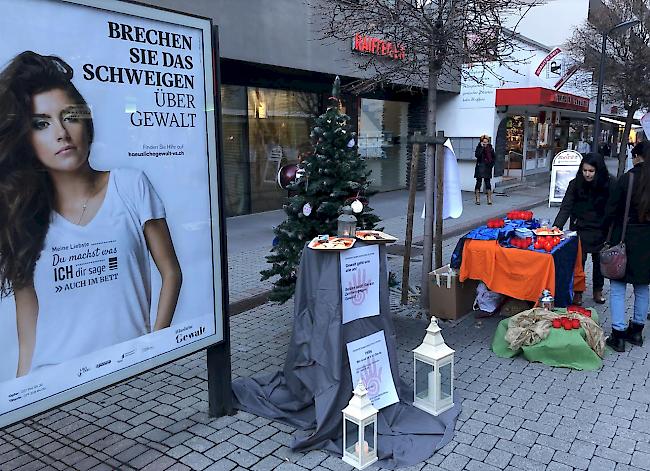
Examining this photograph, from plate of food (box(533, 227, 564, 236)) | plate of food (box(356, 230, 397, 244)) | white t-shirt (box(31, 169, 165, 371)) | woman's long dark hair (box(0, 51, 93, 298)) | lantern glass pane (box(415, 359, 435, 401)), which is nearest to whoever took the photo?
woman's long dark hair (box(0, 51, 93, 298))

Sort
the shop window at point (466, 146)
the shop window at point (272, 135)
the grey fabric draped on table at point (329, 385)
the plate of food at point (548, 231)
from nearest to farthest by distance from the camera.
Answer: the grey fabric draped on table at point (329, 385) → the plate of food at point (548, 231) → the shop window at point (272, 135) → the shop window at point (466, 146)

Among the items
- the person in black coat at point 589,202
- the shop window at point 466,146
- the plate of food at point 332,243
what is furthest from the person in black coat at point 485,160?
the plate of food at point 332,243

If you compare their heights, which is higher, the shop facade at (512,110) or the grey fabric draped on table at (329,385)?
the shop facade at (512,110)

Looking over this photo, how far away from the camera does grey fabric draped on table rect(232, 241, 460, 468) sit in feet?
11.5

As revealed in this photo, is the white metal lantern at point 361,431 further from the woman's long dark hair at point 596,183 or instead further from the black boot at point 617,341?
the woman's long dark hair at point 596,183

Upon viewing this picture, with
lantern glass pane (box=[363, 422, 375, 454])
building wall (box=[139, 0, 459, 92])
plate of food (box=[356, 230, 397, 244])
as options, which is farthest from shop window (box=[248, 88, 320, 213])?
lantern glass pane (box=[363, 422, 375, 454])

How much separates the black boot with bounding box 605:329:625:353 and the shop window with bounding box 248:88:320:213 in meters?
8.03

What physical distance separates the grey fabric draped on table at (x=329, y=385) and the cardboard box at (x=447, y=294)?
200 centimetres

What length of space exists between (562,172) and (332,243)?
41.1ft

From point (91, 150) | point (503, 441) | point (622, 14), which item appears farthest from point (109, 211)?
point (622, 14)

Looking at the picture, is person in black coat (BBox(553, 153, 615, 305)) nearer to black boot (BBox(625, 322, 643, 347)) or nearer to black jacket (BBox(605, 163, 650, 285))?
black jacket (BBox(605, 163, 650, 285))

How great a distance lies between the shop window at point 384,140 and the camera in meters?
16.2

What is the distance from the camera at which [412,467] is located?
3303mm

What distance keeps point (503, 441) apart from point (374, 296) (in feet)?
4.25
